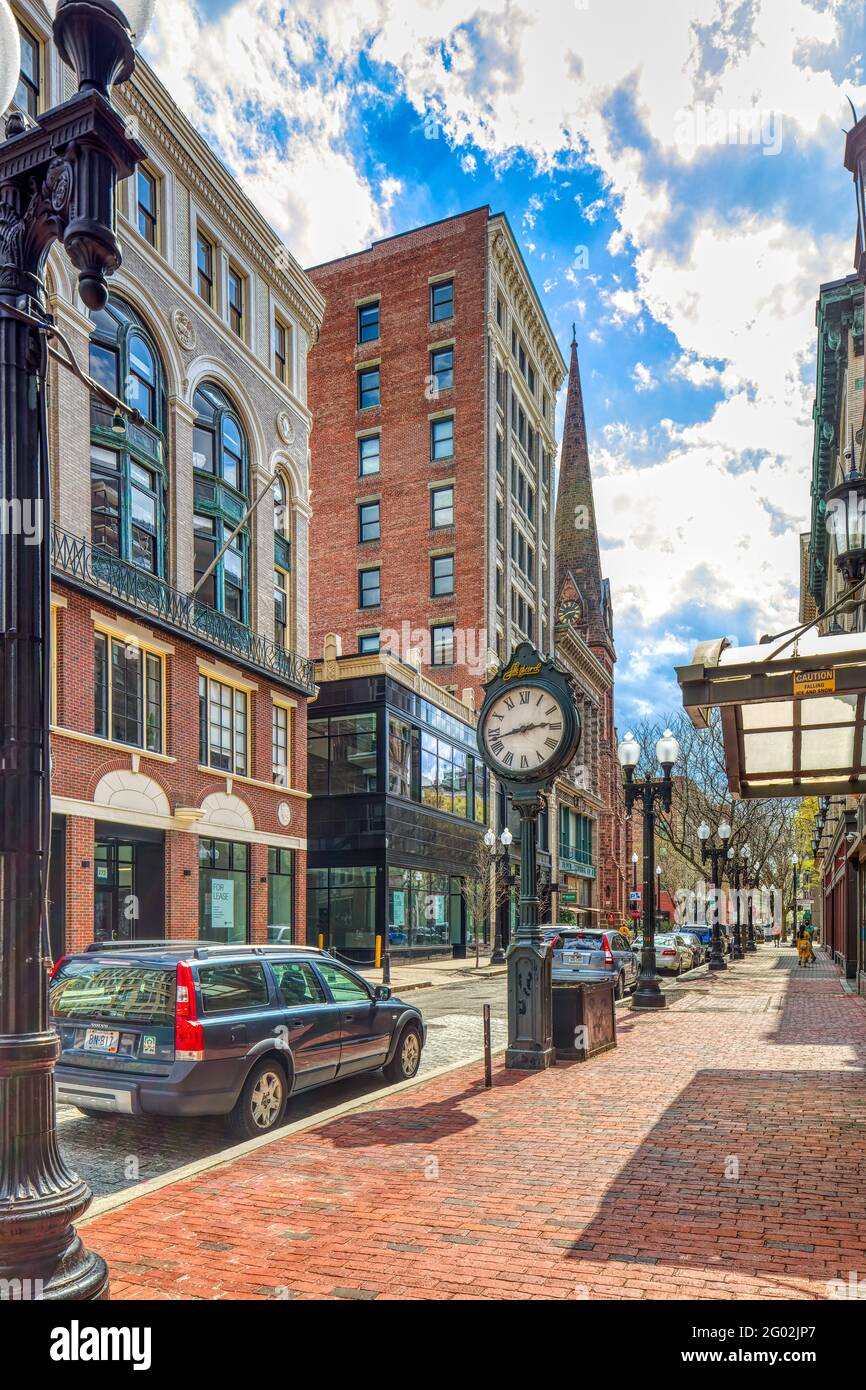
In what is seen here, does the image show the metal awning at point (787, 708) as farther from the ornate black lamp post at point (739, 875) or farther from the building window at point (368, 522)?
the building window at point (368, 522)

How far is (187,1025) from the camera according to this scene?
8.24m

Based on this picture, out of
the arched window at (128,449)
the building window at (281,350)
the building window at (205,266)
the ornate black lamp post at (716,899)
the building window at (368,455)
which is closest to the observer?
the arched window at (128,449)

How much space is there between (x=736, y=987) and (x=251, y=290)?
23790mm

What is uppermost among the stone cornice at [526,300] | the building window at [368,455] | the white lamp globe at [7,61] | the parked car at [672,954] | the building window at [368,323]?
the stone cornice at [526,300]

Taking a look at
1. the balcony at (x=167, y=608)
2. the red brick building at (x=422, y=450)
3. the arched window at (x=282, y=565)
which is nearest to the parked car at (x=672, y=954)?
the balcony at (x=167, y=608)

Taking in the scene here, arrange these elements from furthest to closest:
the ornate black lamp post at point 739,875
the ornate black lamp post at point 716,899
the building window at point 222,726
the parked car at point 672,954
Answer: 1. the ornate black lamp post at point 739,875
2. the ornate black lamp post at point 716,899
3. the parked car at point 672,954
4. the building window at point 222,726

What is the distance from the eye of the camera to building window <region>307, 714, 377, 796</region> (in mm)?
37594

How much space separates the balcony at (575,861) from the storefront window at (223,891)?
114ft

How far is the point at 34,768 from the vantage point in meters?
4.24

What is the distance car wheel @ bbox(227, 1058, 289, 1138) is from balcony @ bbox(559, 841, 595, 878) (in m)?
53.1

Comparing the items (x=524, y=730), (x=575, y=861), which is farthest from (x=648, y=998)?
(x=575, y=861)

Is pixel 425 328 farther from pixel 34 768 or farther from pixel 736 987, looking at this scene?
pixel 34 768

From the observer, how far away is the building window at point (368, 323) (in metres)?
52.3
